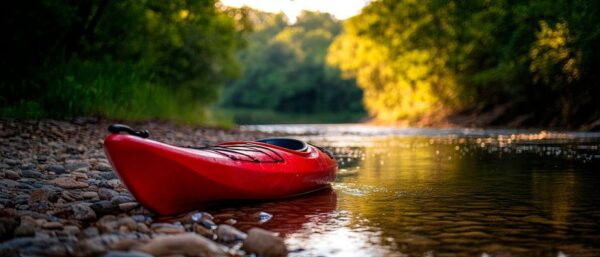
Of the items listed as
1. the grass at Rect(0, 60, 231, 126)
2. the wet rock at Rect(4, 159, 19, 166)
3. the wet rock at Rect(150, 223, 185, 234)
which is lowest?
the wet rock at Rect(150, 223, 185, 234)

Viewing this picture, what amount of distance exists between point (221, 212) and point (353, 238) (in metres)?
1.51

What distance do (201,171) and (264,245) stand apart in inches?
54.2

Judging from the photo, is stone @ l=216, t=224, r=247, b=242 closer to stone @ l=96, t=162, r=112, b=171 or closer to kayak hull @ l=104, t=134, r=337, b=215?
kayak hull @ l=104, t=134, r=337, b=215

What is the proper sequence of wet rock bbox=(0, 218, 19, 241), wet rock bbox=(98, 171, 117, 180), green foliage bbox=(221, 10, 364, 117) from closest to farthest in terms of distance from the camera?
wet rock bbox=(0, 218, 19, 241) → wet rock bbox=(98, 171, 117, 180) → green foliage bbox=(221, 10, 364, 117)

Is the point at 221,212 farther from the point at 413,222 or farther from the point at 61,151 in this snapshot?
the point at 61,151

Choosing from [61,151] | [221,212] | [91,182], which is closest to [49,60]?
[61,151]

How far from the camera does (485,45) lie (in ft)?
80.6

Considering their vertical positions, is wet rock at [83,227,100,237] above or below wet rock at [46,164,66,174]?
below

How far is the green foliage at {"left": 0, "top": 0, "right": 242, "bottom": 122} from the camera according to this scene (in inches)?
468

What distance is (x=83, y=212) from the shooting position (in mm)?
4594

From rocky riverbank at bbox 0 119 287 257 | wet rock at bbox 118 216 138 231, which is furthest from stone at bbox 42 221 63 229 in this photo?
wet rock at bbox 118 216 138 231

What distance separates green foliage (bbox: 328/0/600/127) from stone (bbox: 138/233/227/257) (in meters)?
12.9

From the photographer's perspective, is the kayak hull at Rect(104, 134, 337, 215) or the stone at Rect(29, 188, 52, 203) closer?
the kayak hull at Rect(104, 134, 337, 215)

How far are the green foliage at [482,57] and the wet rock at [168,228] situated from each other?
12601 millimetres
